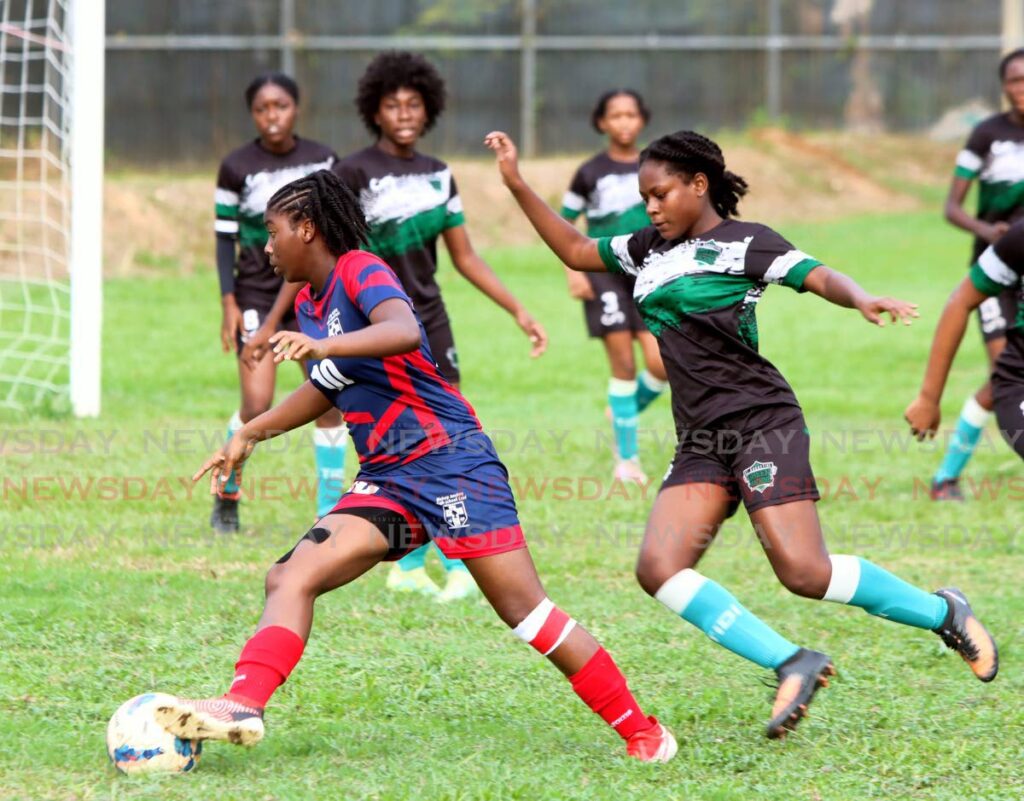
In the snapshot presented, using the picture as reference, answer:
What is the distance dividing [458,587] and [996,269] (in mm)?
2527

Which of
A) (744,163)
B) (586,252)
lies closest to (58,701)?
(586,252)

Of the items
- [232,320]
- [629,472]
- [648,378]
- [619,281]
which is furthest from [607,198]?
[232,320]

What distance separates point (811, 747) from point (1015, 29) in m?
21.2

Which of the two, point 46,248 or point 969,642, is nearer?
point 969,642

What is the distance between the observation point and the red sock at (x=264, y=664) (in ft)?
13.0

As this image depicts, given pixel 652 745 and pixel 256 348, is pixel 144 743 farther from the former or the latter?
pixel 256 348

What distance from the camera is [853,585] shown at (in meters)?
4.59

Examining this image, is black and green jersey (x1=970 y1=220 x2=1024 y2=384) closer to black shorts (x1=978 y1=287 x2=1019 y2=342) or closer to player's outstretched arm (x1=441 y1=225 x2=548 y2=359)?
player's outstretched arm (x1=441 y1=225 x2=548 y2=359)

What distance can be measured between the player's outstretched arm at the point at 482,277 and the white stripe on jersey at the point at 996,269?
6.02 feet

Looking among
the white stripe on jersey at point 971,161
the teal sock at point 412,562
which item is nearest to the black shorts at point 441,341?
the teal sock at point 412,562

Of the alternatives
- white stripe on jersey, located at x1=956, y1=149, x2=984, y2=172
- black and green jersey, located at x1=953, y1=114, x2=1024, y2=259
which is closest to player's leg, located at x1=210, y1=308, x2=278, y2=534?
black and green jersey, located at x1=953, y1=114, x2=1024, y2=259

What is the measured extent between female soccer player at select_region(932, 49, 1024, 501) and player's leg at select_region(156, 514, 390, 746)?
493cm

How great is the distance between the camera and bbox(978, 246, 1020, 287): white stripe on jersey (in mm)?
5277

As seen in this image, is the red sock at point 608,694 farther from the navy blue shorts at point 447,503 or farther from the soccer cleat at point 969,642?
the soccer cleat at point 969,642
